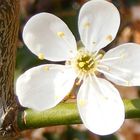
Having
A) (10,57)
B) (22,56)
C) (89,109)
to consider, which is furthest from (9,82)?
(22,56)

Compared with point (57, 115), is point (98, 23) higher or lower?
higher

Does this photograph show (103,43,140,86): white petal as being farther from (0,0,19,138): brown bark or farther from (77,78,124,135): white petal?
(0,0,19,138): brown bark

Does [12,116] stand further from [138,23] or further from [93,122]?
[138,23]

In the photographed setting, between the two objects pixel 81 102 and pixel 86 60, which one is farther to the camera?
pixel 86 60

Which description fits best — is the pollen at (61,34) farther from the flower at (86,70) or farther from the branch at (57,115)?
the branch at (57,115)

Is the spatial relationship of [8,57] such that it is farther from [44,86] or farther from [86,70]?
[86,70]

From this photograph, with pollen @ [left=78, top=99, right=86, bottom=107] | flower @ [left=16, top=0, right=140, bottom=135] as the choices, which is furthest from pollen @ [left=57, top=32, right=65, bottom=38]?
pollen @ [left=78, top=99, right=86, bottom=107]

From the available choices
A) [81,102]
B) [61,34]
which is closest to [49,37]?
[61,34]

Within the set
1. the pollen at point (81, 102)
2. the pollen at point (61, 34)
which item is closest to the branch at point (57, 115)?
the pollen at point (81, 102)
